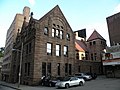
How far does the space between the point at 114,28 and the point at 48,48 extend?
2105cm

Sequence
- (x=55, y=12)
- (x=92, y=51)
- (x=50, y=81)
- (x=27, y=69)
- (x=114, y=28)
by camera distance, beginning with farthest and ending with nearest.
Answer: (x=92, y=51)
(x=114, y=28)
(x=55, y=12)
(x=27, y=69)
(x=50, y=81)

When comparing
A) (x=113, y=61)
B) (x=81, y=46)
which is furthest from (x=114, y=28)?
(x=113, y=61)

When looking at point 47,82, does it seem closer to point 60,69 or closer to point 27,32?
point 60,69

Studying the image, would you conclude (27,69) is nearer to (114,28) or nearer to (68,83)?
(68,83)

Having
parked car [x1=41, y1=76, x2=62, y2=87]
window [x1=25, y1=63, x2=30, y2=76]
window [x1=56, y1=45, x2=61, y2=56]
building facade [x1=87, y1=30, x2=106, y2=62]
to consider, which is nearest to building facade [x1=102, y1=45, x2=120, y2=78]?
window [x1=56, y1=45, x2=61, y2=56]

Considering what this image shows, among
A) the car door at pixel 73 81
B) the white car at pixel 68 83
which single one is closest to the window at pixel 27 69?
the white car at pixel 68 83

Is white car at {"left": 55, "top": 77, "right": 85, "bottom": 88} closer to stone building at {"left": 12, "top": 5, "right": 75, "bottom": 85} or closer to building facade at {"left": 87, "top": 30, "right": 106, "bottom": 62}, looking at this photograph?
stone building at {"left": 12, "top": 5, "right": 75, "bottom": 85}

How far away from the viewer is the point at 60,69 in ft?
111

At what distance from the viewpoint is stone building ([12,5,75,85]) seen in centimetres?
3077

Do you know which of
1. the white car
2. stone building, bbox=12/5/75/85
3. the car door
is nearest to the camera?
the white car

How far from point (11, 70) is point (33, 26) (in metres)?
21.5

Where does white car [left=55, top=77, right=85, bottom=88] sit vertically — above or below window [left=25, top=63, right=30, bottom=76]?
below

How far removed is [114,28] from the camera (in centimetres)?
4384

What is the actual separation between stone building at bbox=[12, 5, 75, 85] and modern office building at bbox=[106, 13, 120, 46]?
1268 cm
